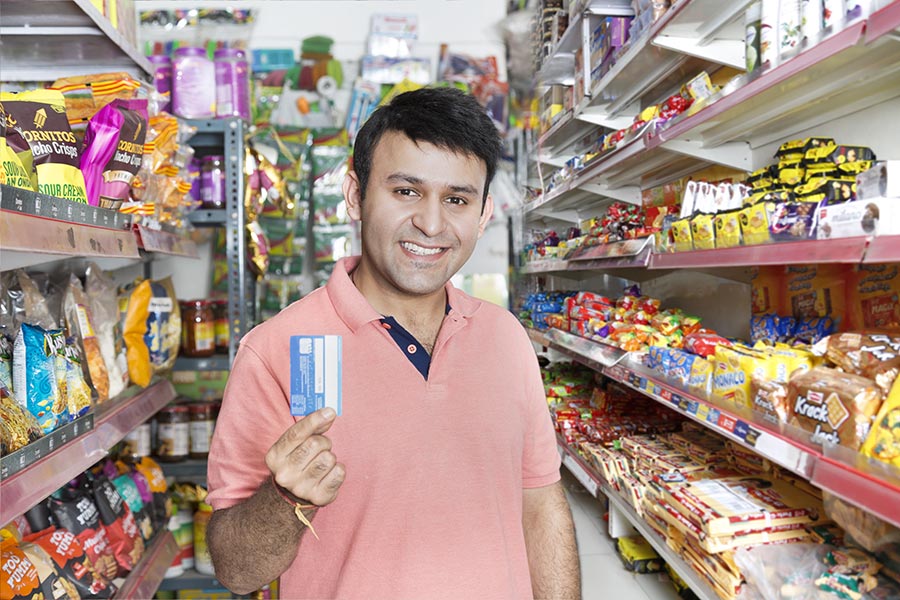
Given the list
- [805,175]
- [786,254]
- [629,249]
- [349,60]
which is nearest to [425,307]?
[786,254]

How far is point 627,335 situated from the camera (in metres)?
2.27

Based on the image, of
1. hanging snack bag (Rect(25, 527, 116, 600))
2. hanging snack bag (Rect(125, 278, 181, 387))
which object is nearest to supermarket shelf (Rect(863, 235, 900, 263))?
hanging snack bag (Rect(25, 527, 116, 600))

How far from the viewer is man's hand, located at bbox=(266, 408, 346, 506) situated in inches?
33.0

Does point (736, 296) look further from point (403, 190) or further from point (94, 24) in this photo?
point (94, 24)

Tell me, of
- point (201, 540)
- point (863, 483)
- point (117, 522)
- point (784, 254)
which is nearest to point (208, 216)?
point (117, 522)

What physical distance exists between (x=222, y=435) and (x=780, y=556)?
116 centimetres

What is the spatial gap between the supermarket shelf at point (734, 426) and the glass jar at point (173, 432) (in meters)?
1.81

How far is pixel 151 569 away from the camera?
6.96 ft

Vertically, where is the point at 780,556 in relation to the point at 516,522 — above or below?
below

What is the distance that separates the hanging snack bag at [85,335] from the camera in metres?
1.80

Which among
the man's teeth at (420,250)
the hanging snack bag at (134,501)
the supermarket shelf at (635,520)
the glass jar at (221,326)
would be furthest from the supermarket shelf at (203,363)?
the man's teeth at (420,250)

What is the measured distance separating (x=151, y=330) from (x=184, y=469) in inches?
28.9

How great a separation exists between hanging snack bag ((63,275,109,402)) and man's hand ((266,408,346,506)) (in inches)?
47.9

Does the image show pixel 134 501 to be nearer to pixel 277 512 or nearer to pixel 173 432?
pixel 173 432
